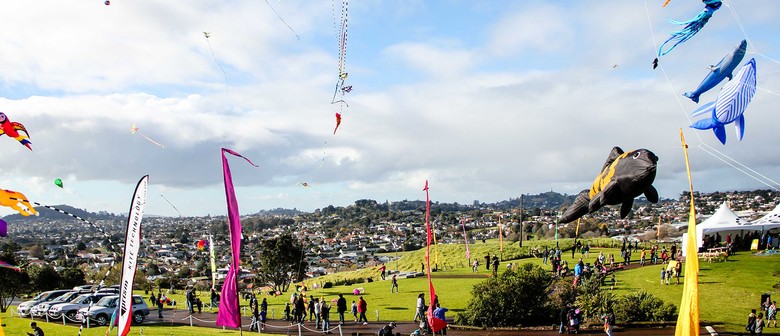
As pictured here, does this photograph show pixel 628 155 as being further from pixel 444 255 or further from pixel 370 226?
pixel 370 226

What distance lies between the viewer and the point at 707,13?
36.5 feet

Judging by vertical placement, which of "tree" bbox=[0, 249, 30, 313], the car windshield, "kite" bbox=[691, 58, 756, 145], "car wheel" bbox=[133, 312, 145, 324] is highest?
"kite" bbox=[691, 58, 756, 145]

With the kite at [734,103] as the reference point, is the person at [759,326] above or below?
below

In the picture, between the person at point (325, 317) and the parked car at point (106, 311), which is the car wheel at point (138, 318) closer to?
the parked car at point (106, 311)

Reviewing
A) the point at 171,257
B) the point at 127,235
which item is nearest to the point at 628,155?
the point at 127,235

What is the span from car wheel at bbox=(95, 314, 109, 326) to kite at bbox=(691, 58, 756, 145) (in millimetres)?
24534

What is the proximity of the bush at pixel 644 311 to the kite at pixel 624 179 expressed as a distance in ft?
43.2

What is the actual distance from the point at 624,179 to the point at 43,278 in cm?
4196

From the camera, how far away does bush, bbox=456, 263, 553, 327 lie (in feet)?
84.8

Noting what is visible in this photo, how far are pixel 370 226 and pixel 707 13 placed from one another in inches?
6952

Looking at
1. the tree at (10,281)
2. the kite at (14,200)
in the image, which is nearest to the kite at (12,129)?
the kite at (14,200)

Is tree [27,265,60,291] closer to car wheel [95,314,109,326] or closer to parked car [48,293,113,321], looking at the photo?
parked car [48,293,113,321]

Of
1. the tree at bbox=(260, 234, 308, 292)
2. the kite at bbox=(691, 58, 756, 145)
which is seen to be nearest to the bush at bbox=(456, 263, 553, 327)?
the kite at bbox=(691, 58, 756, 145)

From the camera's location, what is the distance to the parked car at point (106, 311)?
26.2 m
